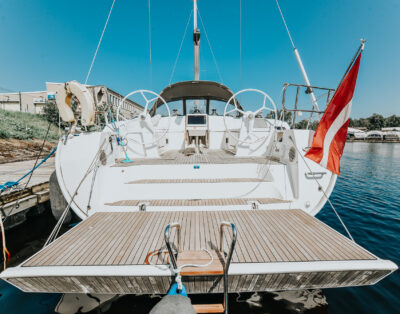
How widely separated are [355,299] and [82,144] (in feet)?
16.5

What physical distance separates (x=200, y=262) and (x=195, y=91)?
25.4 ft

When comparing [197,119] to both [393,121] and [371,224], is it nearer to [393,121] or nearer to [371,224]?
[371,224]

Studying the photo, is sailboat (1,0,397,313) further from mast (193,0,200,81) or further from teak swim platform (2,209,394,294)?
mast (193,0,200,81)

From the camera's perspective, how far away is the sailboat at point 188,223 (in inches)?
70.6

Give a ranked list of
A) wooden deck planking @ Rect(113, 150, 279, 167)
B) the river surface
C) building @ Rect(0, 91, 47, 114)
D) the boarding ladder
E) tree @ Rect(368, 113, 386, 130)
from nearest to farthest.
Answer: the boarding ladder < the river surface < wooden deck planking @ Rect(113, 150, 279, 167) < building @ Rect(0, 91, 47, 114) < tree @ Rect(368, 113, 386, 130)

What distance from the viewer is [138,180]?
12.7ft

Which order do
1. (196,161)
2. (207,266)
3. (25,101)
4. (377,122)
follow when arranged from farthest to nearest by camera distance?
1. (377,122)
2. (25,101)
3. (196,161)
4. (207,266)

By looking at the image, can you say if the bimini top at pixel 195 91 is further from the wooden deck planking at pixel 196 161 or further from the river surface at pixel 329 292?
the river surface at pixel 329 292

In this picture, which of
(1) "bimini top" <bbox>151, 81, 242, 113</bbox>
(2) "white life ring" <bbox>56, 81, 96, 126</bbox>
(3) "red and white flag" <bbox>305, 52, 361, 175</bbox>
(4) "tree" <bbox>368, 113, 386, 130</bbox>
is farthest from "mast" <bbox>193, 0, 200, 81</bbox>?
(4) "tree" <bbox>368, 113, 386, 130</bbox>

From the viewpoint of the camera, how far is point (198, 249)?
216 centimetres

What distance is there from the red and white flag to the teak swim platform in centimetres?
99

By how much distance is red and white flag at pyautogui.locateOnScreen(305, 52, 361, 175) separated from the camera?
248 cm

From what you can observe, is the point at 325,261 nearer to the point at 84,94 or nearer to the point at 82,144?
the point at 82,144

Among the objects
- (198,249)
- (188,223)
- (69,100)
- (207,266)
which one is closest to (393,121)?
(188,223)
